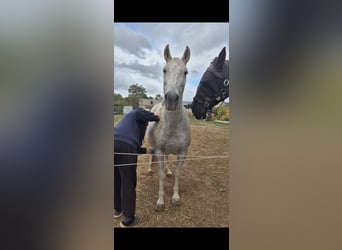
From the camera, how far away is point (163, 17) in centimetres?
143

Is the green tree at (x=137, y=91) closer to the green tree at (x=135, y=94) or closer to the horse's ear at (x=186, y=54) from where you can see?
the green tree at (x=135, y=94)

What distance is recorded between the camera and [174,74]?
1456mm

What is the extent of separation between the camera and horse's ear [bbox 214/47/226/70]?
4.59ft

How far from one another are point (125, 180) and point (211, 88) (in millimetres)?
808

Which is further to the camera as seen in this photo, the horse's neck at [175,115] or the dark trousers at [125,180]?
the horse's neck at [175,115]

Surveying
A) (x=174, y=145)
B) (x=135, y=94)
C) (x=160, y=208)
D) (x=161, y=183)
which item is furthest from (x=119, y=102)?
(x=160, y=208)

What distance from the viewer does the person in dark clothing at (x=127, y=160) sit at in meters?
1.37

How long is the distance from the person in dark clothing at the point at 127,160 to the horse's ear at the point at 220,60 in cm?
53

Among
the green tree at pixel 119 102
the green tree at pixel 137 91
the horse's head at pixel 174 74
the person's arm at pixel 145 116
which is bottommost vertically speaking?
the person's arm at pixel 145 116

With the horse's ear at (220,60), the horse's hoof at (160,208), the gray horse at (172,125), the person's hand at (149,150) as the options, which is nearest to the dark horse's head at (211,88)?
the horse's ear at (220,60)
